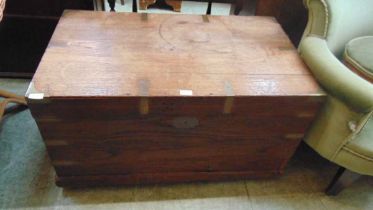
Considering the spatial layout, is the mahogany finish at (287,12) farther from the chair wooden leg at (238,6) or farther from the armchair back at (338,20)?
the armchair back at (338,20)

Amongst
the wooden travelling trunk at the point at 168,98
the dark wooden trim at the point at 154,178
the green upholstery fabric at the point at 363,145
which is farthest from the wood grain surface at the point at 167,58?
the dark wooden trim at the point at 154,178

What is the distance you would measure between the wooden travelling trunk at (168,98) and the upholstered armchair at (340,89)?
0.06 metres

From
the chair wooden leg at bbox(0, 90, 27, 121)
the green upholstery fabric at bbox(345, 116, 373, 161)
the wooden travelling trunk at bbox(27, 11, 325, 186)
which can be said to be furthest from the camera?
the chair wooden leg at bbox(0, 90, 27, 121)

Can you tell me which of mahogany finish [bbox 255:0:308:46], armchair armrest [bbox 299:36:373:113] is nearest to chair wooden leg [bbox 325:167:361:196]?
armchair armrest [bbox 299:36:373:113]

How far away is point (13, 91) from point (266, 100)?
127 cm

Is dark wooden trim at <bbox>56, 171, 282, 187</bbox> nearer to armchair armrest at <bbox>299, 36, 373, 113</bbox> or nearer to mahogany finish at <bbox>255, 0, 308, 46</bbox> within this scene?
armchair armrest at <bbox>299, 36, 373, 113</bbox>

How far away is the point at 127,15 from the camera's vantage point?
3.52ft

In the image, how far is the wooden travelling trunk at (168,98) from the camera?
2.54 feet

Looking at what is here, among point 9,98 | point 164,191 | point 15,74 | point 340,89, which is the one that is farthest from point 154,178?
point 15,74

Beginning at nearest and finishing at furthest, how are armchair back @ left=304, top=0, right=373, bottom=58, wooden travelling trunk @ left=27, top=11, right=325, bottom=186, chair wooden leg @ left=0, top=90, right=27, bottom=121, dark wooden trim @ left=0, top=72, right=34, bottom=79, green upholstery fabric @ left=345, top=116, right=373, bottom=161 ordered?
wooden travelling trunk @ left=27, top=11, right=325, bottom=186 → green upholstery fabric @ left=345, top=116, right=373, bottom=161 → armchair back @ left=304, top=0, right=373, bottom=58 → chair wooden leg @ left=0, top=90, right=27, bottom=121 → dark wooden trim @ left=0, top=72, right=34, bottom=79

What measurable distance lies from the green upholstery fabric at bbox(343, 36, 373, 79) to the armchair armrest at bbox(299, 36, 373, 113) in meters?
0.16

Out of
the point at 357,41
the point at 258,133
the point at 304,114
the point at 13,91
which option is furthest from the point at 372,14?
the point at 13,91

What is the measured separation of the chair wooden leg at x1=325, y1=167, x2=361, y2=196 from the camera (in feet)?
3.36

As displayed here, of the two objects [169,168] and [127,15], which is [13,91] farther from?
[169,168]
